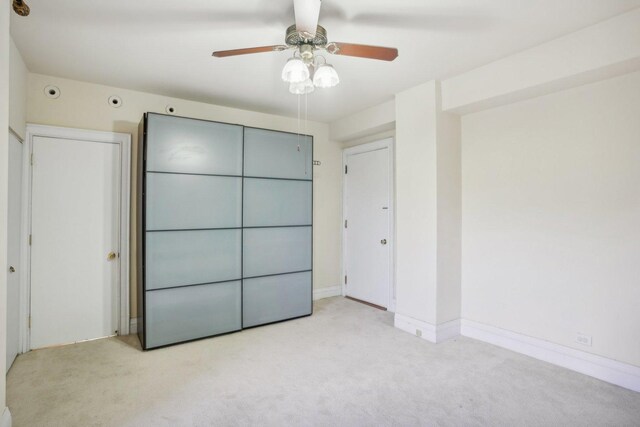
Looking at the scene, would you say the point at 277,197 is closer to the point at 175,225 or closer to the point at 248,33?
the point at 175,225

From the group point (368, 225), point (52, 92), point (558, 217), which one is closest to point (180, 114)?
point (52, 92)

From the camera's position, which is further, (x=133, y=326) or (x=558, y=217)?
(x=133, y=326)

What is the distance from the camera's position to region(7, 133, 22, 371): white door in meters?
2.74

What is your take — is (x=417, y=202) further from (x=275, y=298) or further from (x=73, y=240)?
(x=73, y=240)

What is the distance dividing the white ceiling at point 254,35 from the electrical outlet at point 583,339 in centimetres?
240

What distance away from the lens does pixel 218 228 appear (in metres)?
3.49

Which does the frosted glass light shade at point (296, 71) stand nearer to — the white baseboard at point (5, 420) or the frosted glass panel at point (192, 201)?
the frosted glass panel at point (192, 201)

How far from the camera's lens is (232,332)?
3.60 meters

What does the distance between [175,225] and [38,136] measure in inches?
61.1

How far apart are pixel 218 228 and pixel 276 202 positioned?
749 millimetres

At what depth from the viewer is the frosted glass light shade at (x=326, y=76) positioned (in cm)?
217

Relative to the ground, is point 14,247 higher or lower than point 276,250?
higher

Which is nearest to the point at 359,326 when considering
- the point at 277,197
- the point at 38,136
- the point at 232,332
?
the point at 232,332

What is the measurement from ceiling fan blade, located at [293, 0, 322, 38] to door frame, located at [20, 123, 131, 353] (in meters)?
2.60
